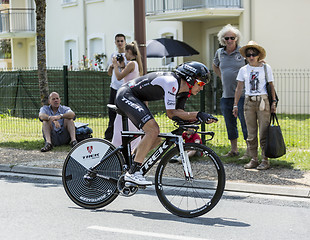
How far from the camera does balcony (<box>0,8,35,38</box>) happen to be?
34.9 meters

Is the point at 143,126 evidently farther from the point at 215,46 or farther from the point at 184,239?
the point at 215,46

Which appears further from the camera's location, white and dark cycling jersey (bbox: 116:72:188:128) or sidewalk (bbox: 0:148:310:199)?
sidewalk (bbox: 0:148:310:199)

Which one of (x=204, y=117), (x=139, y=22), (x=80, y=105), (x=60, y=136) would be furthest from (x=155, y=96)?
(x=80, y=105)

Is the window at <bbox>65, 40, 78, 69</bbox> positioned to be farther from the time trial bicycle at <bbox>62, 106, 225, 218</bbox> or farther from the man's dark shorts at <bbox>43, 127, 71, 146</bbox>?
the time trial bicycle at <bbox>62, 106, 225, 218</bbox>

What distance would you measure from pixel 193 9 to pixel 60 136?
12.3 m

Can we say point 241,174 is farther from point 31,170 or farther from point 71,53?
point 71,53

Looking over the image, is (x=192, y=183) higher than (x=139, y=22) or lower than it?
lower

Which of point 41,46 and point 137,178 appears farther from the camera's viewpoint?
point 41,46

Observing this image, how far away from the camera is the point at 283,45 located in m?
22.5

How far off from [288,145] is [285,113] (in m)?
6.95

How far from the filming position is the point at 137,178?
22.6 ft

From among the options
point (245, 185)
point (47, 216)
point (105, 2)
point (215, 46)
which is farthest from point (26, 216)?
point (105, 2)

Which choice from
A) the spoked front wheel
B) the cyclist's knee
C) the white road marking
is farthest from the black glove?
the white road marking

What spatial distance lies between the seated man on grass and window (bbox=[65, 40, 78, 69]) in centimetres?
1872
